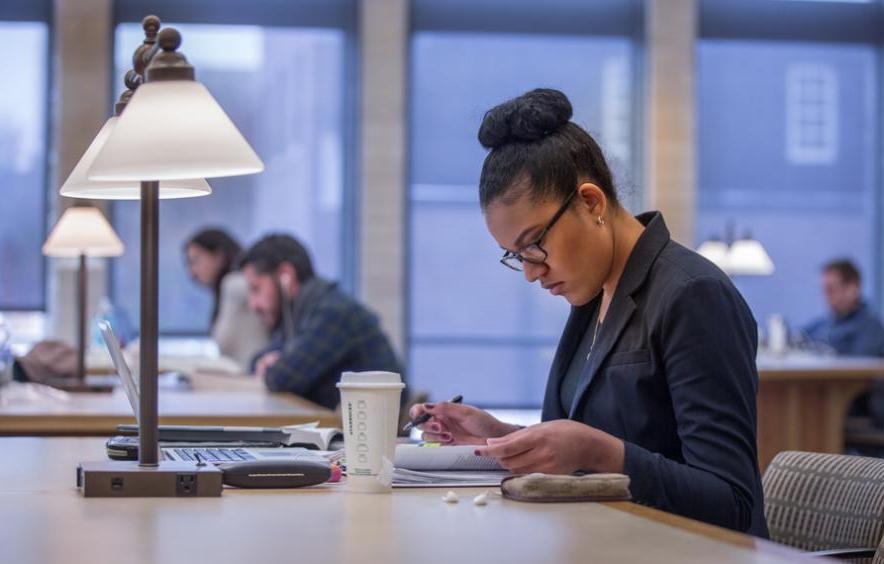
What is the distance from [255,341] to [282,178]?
8.34 feet

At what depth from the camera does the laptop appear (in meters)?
1.78

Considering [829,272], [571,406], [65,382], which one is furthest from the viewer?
[829,272]

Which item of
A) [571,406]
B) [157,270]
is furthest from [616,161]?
[157,270]

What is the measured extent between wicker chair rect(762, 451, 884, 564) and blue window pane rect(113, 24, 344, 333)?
20.5 ft

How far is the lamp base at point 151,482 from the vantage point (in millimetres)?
1584

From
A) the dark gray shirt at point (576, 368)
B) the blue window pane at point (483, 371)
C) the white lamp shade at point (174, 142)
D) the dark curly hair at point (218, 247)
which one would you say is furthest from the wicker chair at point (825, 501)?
the blue window pane at point (483, 371)

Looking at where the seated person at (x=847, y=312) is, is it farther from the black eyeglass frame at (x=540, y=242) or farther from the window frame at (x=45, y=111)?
the black eyeglass frame at (x=540, y=242)

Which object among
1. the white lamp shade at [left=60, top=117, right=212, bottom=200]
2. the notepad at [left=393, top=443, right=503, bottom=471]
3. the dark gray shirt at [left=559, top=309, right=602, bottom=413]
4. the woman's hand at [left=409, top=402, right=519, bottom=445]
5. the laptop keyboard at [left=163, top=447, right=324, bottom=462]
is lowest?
the laptop keyboard at [left=163, top=447, right=324, bottom=462]

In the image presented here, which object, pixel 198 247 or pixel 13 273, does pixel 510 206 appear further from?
pixel 13 273

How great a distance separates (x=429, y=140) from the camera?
822cm

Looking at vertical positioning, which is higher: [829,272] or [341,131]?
[341,131]

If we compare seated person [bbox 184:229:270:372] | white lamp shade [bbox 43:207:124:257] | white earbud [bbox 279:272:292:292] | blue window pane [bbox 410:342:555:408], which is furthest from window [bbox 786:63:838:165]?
white lamp shade [bbox 43:207:124:257]

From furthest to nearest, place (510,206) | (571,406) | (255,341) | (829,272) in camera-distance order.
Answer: (829,272) → (255,341) → (571,406) → (510,206)

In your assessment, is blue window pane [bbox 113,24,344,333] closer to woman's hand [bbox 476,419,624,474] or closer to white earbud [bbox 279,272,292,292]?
white earbud [bbox 279,272,292,292]
